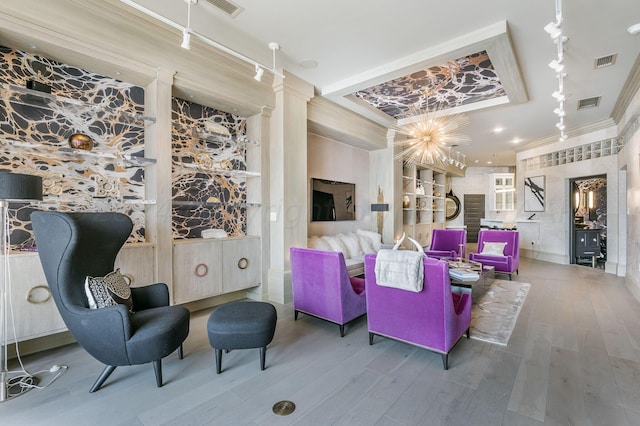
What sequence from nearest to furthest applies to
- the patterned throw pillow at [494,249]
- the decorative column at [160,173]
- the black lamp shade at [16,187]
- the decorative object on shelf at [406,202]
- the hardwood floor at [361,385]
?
the hardwood floor at [361,385], the black lamp shade at [16,187], the decorative column at [160,173], the patterned throw pillow at [494,249], the decorative object on shelf at [406,202]

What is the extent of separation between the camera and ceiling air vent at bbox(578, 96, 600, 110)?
5171 millimetres

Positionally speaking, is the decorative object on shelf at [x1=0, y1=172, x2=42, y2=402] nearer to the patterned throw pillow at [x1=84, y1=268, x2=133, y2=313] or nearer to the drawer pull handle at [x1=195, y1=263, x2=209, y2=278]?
the patterned throw pillow at [x1=84, y1=268, x2=133, y2=313]

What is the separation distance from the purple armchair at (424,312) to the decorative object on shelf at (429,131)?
8.52 feet

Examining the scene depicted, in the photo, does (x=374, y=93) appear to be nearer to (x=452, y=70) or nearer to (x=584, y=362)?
(x=452, y=70)

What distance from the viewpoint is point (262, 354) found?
2.47 meters

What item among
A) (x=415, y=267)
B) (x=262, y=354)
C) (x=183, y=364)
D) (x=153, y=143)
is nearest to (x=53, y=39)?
(x=153, y=143)

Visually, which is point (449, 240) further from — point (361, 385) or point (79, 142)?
point (79, 142)

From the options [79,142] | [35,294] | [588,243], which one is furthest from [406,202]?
[35,294]

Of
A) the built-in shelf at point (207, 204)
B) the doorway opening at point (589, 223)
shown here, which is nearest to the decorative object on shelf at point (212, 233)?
the built-in shelf at point (207, 204)

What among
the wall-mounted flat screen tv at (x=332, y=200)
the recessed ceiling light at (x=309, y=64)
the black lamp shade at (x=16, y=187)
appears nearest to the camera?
the black lamp shade at (x=16, y=187)

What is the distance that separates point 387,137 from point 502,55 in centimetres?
339

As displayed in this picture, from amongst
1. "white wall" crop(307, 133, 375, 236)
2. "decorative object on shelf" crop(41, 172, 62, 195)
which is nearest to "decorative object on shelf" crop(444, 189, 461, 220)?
"white wall" crop(307, 133, 375, 236)

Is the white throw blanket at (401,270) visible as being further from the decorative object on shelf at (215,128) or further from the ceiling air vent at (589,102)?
the ceiling air vent at (589,102)

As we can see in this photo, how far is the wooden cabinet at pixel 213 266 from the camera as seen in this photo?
3.54m
